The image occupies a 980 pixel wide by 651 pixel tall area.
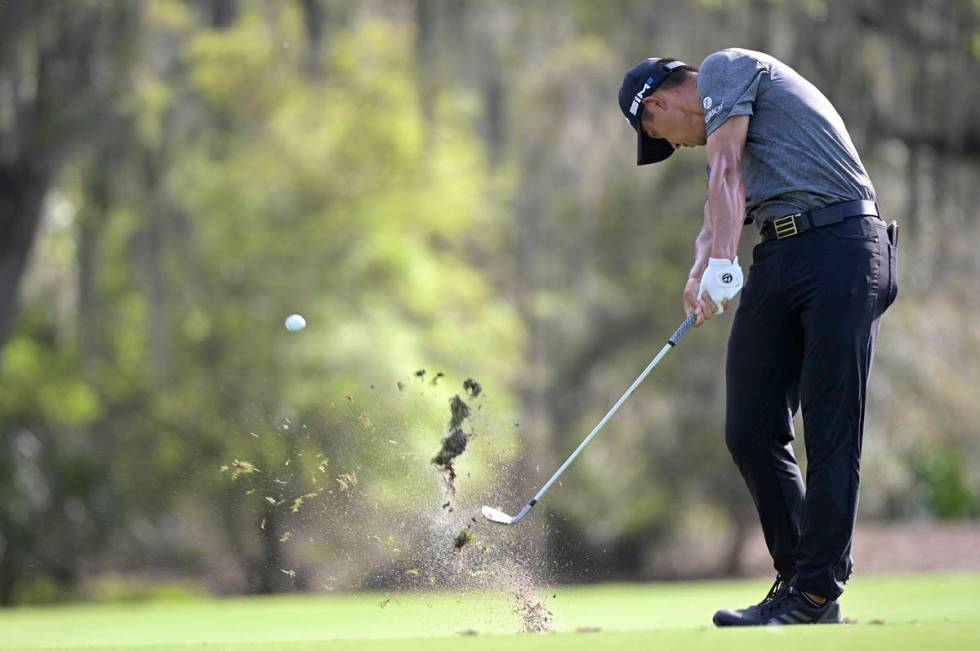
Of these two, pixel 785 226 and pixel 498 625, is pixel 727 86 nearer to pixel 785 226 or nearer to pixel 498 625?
pixel 785 226

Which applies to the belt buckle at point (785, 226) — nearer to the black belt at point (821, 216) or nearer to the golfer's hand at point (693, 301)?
the black belt at point (821, 216)

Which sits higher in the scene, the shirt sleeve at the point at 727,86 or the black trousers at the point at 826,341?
the shirt sleeve at the point at 727,86

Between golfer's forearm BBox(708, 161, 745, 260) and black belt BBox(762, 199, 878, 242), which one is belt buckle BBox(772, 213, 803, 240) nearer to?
black belt BBox(762, 199, 878, 242)

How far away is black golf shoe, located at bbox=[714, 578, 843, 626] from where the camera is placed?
16.5 feet

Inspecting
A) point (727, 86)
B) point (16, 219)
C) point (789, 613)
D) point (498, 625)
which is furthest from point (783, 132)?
point (16, 219)

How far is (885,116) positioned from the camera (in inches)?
563

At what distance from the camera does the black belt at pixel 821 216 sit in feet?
16.5

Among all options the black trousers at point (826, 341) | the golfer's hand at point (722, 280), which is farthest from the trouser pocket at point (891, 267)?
the golfer's hand at point (722, 280)

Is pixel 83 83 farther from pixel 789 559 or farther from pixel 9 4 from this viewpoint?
pixel 789 559

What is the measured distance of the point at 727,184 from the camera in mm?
4984

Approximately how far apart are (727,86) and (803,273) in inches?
24.6

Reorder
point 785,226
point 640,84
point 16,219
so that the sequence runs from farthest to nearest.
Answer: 1. point 16,219
2. point 640,84
3. point 785,226

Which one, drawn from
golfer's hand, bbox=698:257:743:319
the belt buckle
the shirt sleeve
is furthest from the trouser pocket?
the shirt sleeve

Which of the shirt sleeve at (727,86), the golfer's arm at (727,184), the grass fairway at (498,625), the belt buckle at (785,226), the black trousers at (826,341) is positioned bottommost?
the grass fairway at (498,625)
